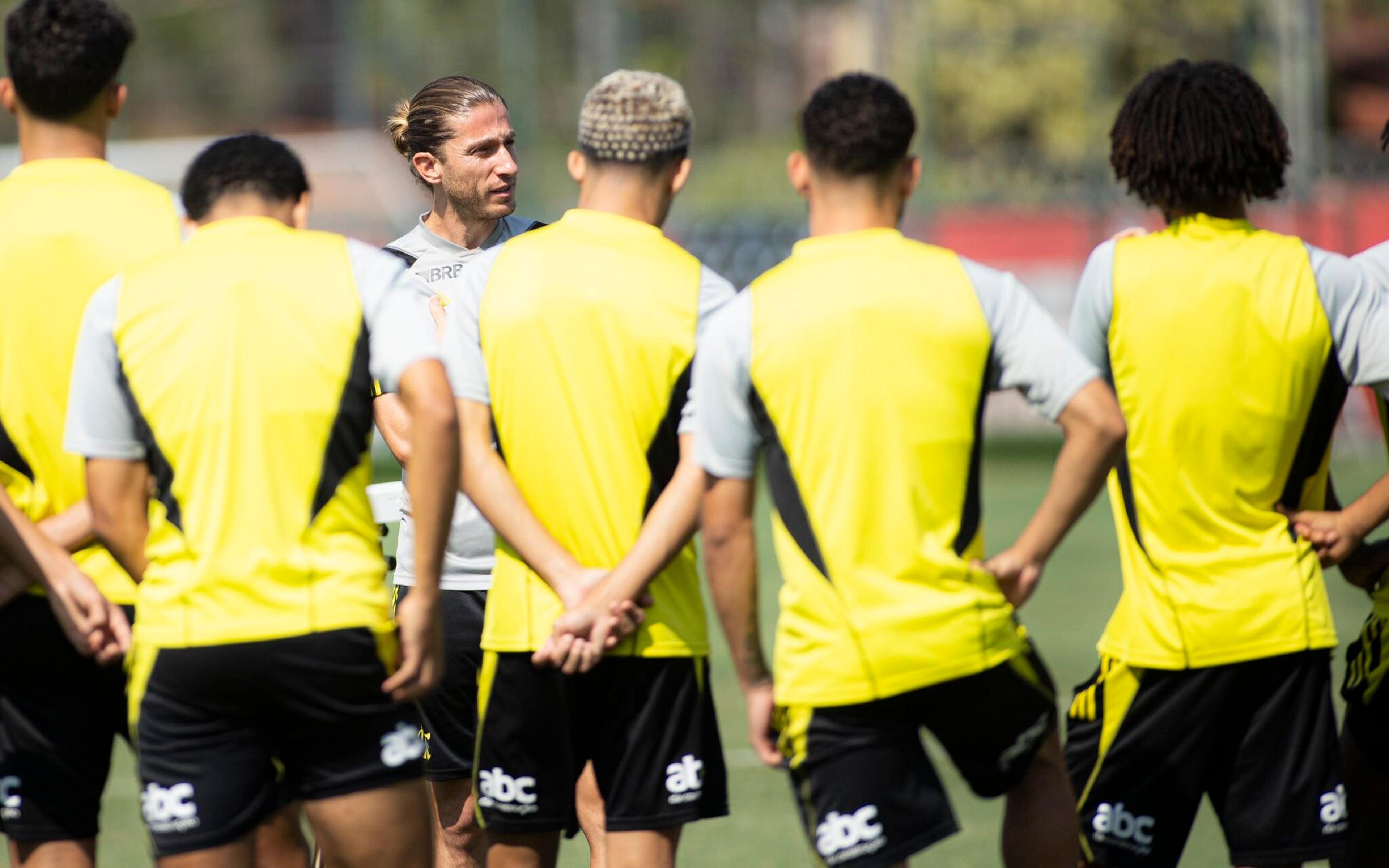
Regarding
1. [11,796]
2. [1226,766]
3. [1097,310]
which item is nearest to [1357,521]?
[1226,766]

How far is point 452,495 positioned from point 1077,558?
10149 mm

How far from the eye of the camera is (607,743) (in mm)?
3908

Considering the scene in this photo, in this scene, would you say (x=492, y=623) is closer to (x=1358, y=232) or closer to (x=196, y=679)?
(x=196, y=679)

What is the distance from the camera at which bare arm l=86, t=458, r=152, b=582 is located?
11.9 feet

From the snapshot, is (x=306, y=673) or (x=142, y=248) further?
(x=142, y=248)

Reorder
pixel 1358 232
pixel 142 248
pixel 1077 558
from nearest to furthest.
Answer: pixel 142 248 → pixel 1077 558 → pixel 1358 232

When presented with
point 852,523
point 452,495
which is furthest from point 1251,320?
point 452,495

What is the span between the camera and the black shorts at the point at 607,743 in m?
3.84

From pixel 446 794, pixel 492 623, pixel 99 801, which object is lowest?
pixel 446 794

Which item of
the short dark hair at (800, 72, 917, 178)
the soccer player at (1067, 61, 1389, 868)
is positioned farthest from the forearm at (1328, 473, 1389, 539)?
the short dark hair at (800, 72, 917, 178)

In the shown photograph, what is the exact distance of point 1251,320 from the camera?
12.8 feet

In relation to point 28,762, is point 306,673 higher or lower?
higher

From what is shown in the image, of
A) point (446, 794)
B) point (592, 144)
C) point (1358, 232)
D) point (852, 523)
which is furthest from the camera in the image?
point (1358, 232)

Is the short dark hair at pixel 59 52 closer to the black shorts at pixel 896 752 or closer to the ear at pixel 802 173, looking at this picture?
the ear at pixel 802 173
